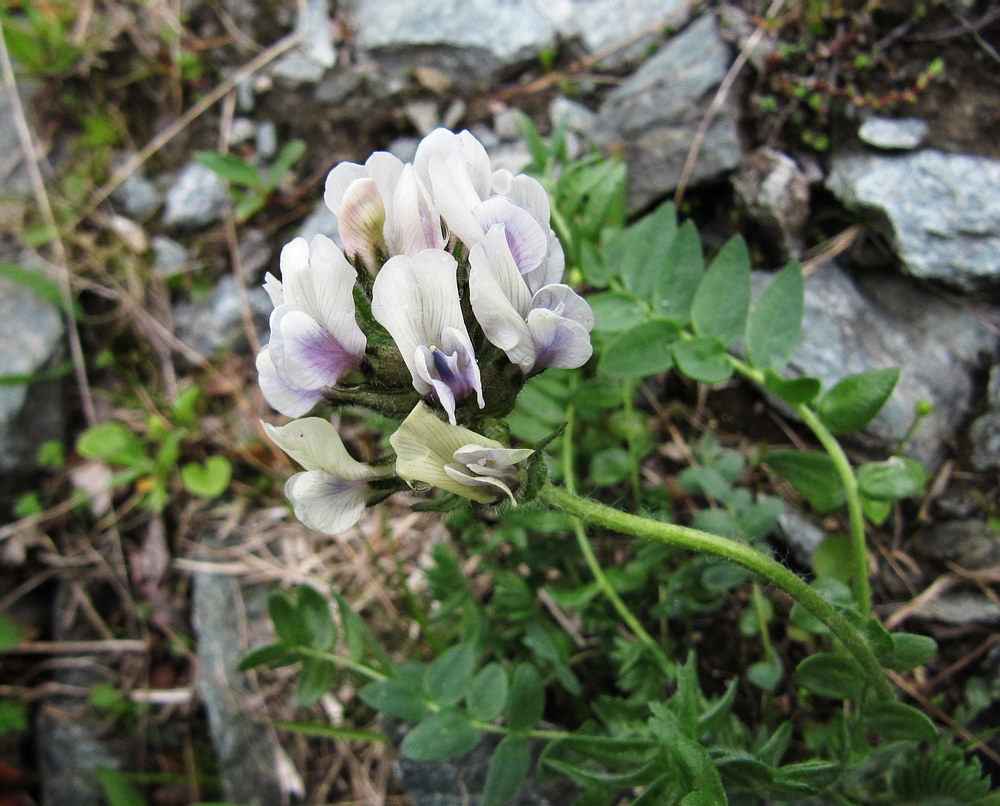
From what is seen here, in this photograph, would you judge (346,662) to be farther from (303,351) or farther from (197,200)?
(197,200)

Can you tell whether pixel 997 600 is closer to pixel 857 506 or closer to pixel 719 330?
pixel 857 506

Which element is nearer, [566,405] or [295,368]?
[295,368]

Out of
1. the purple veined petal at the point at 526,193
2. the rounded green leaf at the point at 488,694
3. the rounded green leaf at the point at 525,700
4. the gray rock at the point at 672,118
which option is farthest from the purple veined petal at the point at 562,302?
the gray rock at the point at 672,118

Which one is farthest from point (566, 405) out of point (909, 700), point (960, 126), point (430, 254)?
point (960, 126)

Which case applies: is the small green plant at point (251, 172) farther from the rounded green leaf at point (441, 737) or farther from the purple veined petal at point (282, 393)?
the rounded green leaf at point (441, 737)

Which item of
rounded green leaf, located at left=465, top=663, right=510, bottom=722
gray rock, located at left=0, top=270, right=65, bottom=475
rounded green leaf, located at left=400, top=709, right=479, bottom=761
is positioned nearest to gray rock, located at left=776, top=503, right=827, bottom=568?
rounded green leaf, located at left=465, top=663, right=510, bottom=722

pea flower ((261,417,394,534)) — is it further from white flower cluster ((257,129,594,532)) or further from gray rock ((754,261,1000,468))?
gray rock ((754,261,1000,468))
